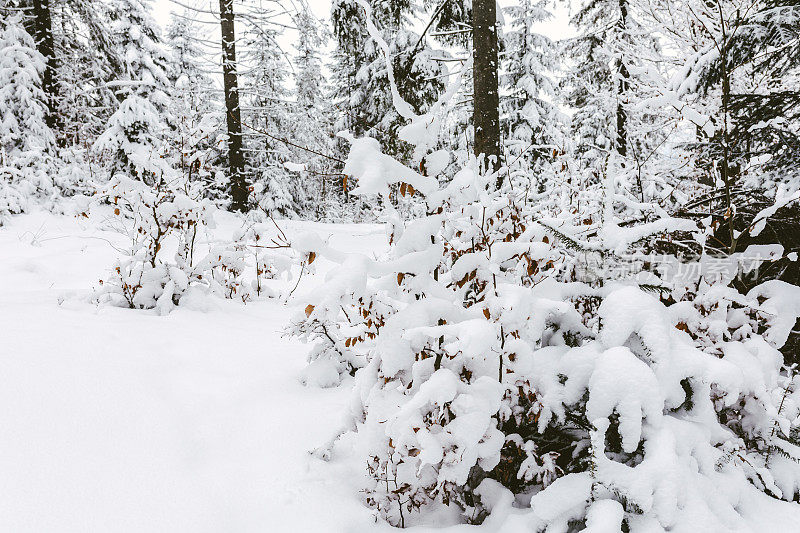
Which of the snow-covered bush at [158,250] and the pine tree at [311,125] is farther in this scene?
the pine tree at [311,125]

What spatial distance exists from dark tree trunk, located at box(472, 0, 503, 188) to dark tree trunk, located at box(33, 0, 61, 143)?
11.5m

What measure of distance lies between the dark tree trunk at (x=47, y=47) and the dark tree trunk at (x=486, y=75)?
11532 mm

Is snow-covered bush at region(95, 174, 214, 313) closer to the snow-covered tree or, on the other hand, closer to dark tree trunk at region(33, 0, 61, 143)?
the snow-covered tree

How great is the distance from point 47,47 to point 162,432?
13.9 metres

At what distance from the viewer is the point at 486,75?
17.4 ft

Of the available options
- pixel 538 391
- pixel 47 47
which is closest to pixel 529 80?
pixel 47 47

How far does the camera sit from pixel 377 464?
2.08 metres

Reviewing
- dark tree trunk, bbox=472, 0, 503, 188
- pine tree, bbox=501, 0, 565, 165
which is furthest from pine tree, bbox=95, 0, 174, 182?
pine tree, bbox=501, 0, 565, 165

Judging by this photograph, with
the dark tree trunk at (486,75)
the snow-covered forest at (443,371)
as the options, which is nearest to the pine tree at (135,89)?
the snow-covered forest at (443,371)

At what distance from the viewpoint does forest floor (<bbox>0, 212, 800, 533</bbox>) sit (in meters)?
1.82

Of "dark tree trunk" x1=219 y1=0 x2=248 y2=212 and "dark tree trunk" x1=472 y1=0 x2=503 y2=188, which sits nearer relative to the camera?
"dark tree trunk" x1=472 y1=0 x2=503 y2=188

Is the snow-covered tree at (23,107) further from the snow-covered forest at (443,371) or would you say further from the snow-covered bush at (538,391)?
the snow-covered bush at (538,391)

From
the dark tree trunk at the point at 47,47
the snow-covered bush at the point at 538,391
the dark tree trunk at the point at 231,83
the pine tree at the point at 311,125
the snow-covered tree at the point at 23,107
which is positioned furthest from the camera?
the pine tree at the point at 311,125

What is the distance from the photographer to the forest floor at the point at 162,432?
182 cm
